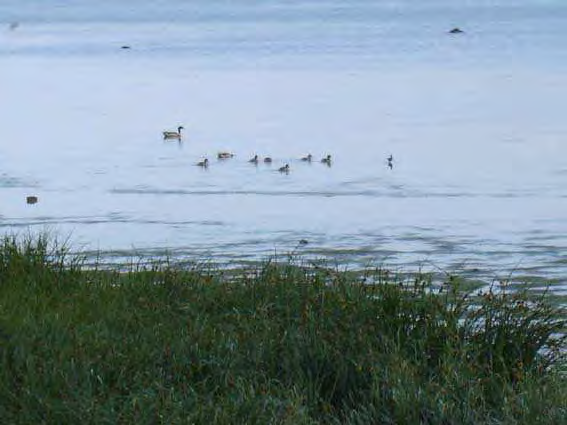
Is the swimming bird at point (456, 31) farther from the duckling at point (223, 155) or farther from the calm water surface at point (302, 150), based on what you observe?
the duckling at point (223, 155)

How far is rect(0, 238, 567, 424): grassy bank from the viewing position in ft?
25.6

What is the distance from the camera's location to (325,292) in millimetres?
9758

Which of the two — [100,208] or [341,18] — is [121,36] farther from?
[100,208]

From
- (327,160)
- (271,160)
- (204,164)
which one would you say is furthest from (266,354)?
(271,160)

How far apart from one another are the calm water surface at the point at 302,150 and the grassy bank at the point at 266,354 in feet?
10.5

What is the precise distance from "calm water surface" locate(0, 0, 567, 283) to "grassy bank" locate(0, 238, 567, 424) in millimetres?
3185

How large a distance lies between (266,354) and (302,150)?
53.8 ft

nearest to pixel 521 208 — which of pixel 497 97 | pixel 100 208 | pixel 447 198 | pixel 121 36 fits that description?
pixel 447 198

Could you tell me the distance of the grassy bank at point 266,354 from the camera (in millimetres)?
7801

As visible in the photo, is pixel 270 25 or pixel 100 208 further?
pixel 270 25

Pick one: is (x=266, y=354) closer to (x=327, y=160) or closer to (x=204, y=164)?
(x=204, y=164)

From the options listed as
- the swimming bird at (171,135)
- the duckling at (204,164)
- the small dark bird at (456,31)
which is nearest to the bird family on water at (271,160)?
the duckling at (204,164)

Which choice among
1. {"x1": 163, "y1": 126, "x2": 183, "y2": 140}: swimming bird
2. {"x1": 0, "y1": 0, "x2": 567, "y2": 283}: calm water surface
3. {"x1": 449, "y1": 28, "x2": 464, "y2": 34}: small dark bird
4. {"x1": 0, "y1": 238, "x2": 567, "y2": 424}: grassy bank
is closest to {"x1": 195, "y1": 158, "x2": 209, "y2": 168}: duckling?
{"x1": 0, "y1": 0, "x2": 567, "y2": 283}: calm water surface

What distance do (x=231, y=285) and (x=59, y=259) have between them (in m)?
1.47
